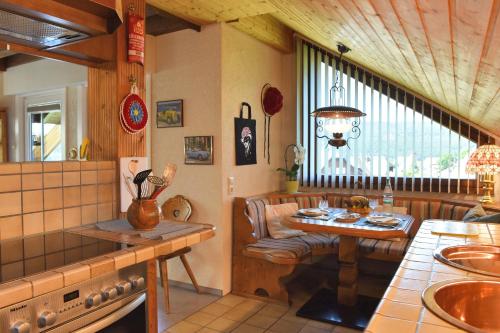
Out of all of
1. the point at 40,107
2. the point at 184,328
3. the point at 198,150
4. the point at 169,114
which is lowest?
the point at 184,328

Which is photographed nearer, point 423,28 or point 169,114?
point 423,28

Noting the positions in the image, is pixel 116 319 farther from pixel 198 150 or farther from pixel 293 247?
pixel 198 150

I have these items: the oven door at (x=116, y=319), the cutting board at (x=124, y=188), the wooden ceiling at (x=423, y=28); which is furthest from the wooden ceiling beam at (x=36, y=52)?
the oven door at (x=116, y=319)

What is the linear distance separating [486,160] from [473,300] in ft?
8.87

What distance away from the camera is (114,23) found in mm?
1690

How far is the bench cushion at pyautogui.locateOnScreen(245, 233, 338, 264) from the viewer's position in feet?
10.9

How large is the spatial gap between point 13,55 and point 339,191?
4.68 meters

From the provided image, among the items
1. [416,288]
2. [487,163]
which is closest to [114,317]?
[416,288]

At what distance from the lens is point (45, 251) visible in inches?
60.7

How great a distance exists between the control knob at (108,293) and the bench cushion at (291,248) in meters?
2.04

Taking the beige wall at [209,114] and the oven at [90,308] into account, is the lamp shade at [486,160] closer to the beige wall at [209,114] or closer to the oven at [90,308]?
the beige wall at [209,114]

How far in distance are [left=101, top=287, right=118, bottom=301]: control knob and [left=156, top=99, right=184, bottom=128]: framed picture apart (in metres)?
2.55

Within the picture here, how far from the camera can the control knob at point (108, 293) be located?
4.61 ft

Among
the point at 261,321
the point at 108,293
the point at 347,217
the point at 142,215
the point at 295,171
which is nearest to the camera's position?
the point at 108,293
